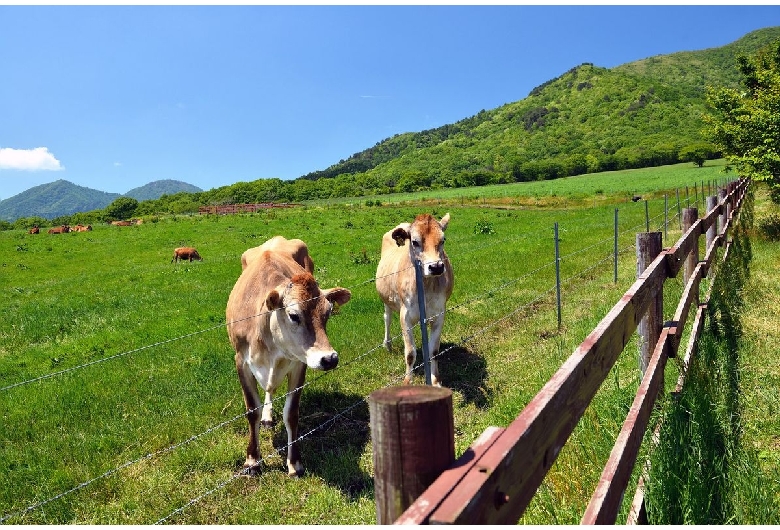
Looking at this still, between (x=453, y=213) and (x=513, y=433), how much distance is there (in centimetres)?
3452

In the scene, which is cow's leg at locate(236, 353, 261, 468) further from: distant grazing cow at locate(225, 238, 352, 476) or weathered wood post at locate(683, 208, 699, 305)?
weathered wood post at locate(683, 208, 699, 305)

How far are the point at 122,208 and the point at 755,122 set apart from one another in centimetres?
9955

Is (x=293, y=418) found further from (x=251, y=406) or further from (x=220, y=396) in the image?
(x=220, y=396)

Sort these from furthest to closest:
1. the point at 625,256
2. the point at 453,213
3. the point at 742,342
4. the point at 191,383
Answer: the point at 453,213, the point at 625,256, the point at 191,383, the point at 742,342

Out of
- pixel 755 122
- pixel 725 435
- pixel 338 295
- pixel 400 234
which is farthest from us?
pixel 755 122

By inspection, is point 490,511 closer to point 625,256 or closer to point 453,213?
point 625,256

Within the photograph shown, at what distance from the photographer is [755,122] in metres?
13.5

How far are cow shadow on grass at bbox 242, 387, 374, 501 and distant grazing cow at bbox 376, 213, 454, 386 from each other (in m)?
0.84

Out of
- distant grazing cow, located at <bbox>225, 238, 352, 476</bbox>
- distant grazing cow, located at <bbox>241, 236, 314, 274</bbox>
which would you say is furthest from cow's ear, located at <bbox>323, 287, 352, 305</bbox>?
distant grazing cow, located at <bbox>241, 236, 314, 274</bbox>

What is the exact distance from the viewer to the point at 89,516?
14.2 ft

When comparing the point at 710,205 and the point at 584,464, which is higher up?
the point at 710,205

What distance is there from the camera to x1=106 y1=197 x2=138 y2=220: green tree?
91438 mm

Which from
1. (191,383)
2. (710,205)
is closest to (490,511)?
(191,383)

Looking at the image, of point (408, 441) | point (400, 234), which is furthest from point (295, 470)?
point (408, 441)
